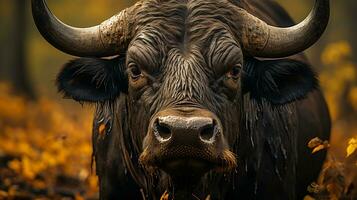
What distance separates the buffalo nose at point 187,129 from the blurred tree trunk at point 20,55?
718 inches

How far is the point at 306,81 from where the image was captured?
636 centimetres

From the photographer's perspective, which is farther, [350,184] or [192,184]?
[350,184]

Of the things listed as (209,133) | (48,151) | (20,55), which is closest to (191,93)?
(209,133)

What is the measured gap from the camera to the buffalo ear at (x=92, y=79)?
20.7ft

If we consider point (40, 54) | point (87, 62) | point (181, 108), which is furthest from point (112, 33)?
point (40, 54)

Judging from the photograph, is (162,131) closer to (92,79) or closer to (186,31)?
(186,31)

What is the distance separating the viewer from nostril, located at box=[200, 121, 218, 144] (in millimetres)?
5223

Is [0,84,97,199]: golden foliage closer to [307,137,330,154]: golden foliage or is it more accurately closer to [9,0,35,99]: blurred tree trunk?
[307,137,330,154]: golden foliage

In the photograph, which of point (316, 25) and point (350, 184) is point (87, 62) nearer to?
point (316, 25)

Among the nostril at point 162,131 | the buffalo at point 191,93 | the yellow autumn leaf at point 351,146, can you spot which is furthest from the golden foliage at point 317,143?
the nostril at point 162,131

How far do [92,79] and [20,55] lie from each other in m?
18.4

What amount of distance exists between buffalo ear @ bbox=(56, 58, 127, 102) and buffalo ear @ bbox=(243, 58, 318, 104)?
920 millimetres

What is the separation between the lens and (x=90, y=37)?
20.8 feet

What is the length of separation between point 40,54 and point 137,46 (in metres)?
44.3
